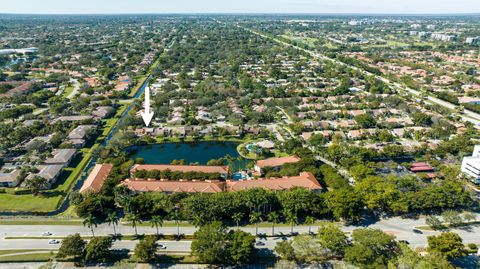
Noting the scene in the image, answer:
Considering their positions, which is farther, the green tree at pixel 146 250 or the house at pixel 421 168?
the house at pixel 421 168

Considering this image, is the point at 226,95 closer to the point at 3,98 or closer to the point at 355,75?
the point at 355,75

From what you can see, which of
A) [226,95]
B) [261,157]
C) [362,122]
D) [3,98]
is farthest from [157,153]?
[3,98]

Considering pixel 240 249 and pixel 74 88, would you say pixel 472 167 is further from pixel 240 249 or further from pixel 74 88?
pixel 74 88

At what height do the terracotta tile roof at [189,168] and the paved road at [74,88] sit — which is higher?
the paved road at [74,88]

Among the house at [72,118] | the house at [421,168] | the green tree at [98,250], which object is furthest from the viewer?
the house at [72,118]

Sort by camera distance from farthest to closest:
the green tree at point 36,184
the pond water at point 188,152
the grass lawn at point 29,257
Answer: the pond water at point 188,152 → the green tree at point 36,184 → the grass lawn at point 29,257

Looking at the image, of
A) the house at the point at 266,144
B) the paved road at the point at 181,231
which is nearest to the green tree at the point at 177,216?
the paved road at the point at 181,231

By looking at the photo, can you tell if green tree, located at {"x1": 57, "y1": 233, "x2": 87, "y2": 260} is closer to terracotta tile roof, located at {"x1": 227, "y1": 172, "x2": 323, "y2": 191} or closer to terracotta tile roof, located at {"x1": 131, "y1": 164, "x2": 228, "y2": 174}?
terracotta tile roof, located at {"x1": 131, "y1": 164, "x2": 228, "y2": 174}

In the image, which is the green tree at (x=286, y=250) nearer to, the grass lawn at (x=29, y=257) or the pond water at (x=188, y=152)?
the pond water at (x=188, y=152)
